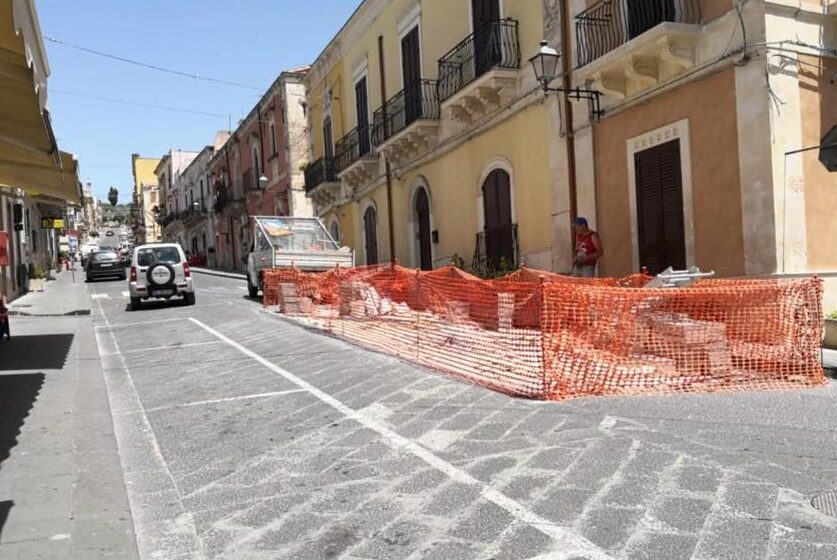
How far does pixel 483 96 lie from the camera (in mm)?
15688

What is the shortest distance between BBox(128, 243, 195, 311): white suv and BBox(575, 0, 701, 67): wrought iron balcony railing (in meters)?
11.2

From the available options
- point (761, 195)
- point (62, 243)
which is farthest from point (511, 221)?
point (62, 243)

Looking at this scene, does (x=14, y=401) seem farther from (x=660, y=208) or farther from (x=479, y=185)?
(x=479, y=185)

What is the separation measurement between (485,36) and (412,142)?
16.6 ft

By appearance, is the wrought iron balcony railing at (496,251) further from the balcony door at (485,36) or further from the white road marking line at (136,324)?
the white road marking line at (136,324)

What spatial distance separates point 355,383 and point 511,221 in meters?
8.71

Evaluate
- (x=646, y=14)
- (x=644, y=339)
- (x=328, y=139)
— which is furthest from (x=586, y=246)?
(x=328, y=139)

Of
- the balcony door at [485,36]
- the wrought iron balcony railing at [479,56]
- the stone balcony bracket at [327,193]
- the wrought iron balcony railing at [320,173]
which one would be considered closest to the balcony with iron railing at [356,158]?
the wrought iron balcony railing at [320,173]

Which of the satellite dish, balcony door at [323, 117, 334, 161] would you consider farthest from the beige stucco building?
balcony door at [323, 117, 334, 161]

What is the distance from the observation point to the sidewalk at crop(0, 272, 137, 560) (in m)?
3.78

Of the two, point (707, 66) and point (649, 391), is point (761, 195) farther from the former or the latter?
point (649, 391)

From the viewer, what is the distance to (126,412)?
23.3 ft

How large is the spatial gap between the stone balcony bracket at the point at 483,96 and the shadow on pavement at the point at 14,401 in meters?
10.1

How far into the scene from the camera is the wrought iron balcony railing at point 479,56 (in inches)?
584
